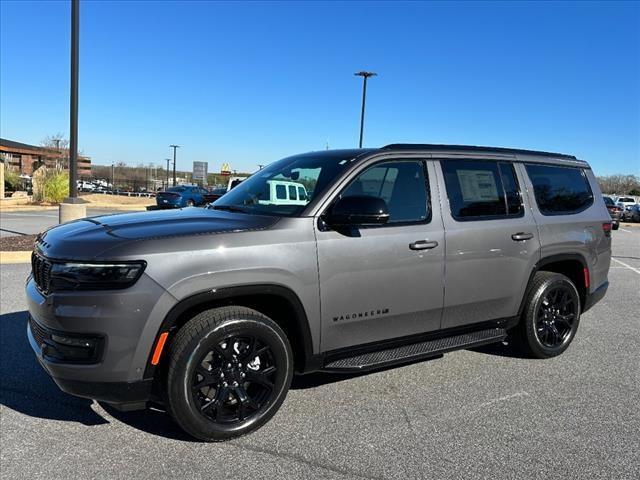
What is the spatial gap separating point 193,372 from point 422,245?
186 cm

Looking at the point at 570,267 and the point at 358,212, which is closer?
the point at 358,212

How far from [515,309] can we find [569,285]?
79cm

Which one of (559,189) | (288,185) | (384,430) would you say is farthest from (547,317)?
(288,185)

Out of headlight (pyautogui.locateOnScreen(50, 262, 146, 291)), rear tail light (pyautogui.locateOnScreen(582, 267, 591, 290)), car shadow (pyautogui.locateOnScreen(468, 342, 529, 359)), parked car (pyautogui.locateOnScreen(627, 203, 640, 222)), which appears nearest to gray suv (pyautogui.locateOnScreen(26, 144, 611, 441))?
headlight (pyautogui.locateOnScreen(50, 262, 146, 291))

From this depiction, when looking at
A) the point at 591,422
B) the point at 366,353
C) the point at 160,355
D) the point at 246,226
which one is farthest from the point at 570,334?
the point at 160,355

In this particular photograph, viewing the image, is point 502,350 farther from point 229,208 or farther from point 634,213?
point 634,213

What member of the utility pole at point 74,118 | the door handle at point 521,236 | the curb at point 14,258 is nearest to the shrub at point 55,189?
the utility pole at point 74,118

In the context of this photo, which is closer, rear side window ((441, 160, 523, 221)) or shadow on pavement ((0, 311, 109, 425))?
shadow on pavement ((0, 311, 109, 425))

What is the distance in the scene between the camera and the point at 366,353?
3756mm

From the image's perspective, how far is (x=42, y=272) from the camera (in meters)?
3.23

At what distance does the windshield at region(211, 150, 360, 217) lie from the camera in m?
3.73

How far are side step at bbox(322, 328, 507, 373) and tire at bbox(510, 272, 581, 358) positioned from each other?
37 cm

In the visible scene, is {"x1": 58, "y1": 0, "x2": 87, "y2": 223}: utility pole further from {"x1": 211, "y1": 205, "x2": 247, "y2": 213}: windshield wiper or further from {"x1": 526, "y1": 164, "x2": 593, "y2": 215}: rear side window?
{"x1": 526, "y1": 164, "x2": 593, "y2": 215}: rear side window

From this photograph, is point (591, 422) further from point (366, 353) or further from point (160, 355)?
point (160, 355)
